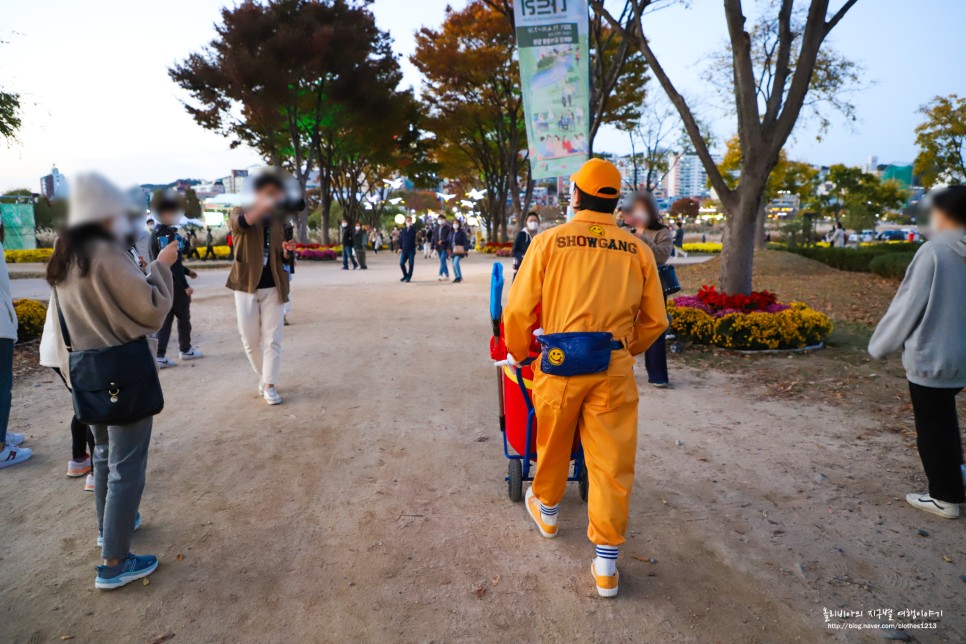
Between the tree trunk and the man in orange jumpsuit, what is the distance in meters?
6.65

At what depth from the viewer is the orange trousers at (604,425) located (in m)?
2.72

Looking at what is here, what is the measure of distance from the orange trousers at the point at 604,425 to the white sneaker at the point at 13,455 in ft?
12.4

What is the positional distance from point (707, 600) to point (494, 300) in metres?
1.73

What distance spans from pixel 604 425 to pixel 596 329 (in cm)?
43

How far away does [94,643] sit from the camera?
7.99 ft

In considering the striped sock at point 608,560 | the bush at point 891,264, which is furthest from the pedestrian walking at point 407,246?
the striped sock at point 608,560

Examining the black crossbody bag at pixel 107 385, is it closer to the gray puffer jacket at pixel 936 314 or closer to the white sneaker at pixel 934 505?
the gray puffer jacket at pixel 936 314

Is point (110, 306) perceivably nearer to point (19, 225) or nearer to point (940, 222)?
point (940, 222)

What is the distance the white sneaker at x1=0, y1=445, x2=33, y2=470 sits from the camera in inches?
165

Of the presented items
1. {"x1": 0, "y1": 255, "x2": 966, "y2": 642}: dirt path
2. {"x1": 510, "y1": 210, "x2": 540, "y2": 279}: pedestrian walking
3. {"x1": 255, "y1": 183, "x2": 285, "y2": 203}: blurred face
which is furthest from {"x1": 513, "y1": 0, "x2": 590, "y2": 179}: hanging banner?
{"x1": 255, "y1": 183, "x2": 285, "y2": 203}: blurred face

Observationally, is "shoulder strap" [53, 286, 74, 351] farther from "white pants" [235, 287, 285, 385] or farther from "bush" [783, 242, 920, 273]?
"bush" [783, 242, 920, 273]

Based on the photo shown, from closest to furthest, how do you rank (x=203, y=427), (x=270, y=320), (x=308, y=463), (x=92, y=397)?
1. (x=92, y=397)
2. (x=308, y=463)
3. (x=203, y=427)
4. (x=270, y=320)

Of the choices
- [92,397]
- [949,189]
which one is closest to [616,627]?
[92,397]

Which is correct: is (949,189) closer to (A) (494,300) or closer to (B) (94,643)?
(A) (494,300)
